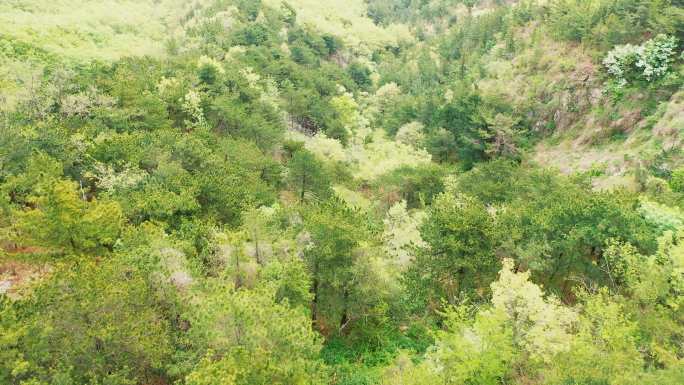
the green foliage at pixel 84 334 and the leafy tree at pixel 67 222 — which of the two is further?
the leafy tree at pixel 67 222

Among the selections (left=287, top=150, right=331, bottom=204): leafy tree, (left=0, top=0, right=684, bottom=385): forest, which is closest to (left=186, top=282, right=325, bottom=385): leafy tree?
(left=0, top=0, right=684, bottom=385): forest

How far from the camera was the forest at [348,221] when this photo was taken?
2138cm

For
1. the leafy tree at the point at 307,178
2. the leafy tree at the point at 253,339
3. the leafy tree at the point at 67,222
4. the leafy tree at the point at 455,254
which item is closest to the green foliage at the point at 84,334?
the leafy tree at the point at 253,339

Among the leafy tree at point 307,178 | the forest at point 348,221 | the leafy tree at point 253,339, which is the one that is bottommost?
the leafy tree at point 307,178

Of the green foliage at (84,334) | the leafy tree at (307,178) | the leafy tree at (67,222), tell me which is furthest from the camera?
the leafy tree at (307,178)

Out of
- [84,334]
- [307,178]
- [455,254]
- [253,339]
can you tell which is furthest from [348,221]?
[307,178]

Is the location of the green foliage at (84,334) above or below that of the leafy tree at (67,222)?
above

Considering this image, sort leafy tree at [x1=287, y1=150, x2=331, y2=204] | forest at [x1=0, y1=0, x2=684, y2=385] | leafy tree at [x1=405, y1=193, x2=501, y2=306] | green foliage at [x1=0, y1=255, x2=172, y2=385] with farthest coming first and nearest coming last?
leafy tree at [x1=287, y1=150, x2=331, y2=204] → leafy tree at [x1=405, y1=193, x2=501, y2=306] → forest at [x1=0, y1=0, x2=684, y2=385] → green foliage at [x1=0, y1=255, x2=172, y2=385]

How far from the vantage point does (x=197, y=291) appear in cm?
2394

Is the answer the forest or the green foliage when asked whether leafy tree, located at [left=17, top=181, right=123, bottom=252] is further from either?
the green foliage

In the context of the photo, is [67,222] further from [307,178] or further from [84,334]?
[307,178]

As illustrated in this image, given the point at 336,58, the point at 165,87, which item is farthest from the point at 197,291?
the point at 336,58

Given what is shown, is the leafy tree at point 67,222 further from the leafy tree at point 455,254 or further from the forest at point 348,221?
the leafy tree at point 455,254

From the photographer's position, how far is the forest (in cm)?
2138
